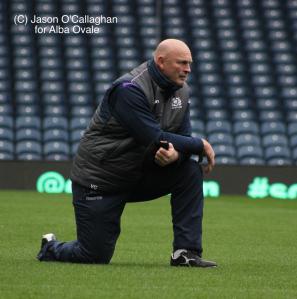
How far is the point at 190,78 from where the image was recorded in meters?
21.7

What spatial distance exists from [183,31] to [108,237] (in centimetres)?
1598

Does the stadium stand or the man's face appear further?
the stadium stand

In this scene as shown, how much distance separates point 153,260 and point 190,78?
1422 centimetres

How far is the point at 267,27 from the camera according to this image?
23.3 metres

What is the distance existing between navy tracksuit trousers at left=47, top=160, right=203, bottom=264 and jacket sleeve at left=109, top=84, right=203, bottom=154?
0.22 meters

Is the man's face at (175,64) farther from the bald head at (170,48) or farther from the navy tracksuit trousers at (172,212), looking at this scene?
the navy tracksuit trousers at (172,212)

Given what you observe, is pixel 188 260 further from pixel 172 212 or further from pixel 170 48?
pixel 170 48

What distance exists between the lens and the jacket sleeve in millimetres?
6926

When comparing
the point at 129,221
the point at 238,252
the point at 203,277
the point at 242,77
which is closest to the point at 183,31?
the point at 242,77

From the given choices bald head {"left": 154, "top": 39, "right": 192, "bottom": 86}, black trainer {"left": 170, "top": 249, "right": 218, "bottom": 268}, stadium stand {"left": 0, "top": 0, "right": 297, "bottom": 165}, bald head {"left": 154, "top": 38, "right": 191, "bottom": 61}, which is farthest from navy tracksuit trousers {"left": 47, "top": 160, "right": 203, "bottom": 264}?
stadium stand {"left": 0, "top": 0, "right": 297, "bottom": 165}

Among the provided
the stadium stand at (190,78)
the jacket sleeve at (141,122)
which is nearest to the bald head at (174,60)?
the jacket sleeve at (141,122)

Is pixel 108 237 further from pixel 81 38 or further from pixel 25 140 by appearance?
pixel 81 38

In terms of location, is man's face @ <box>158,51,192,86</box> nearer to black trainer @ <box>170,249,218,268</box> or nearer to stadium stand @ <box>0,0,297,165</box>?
black trainer @ <box>170,249,218,268</box>

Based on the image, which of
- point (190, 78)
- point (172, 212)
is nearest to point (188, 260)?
point (172, 212)
